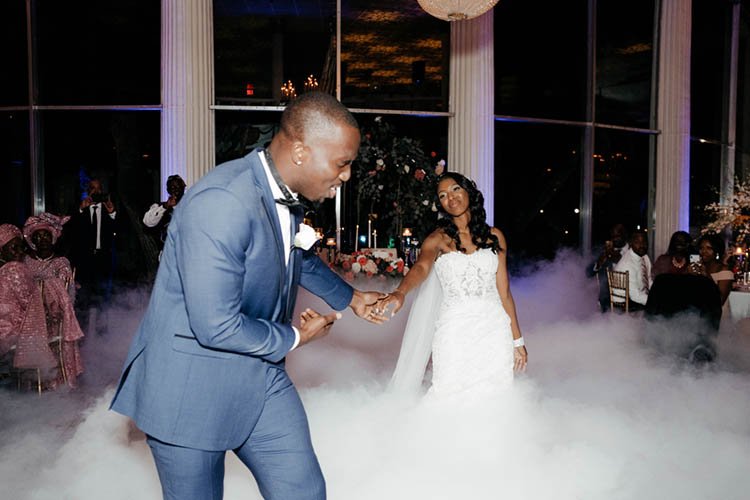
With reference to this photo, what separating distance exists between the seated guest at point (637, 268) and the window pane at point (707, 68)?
4.68 m

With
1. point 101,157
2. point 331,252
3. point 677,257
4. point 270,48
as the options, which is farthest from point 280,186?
point 101,157

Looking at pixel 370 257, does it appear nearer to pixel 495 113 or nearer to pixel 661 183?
pixel 495 113

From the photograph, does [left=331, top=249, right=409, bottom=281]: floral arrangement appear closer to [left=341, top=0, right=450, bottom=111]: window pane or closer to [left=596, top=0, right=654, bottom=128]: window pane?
[left=341, top=0, right=450, bottom=111]: window pane

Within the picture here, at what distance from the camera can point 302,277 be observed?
6.57 feet

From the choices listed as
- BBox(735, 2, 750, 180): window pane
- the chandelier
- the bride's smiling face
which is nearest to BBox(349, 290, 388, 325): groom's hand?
the bride's smiling face

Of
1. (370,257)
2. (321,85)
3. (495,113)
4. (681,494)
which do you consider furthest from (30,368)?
(495,113)

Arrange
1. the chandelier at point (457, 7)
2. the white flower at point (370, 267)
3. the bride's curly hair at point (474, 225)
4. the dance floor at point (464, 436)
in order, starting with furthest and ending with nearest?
the chandelier at point (457, 7)
the white flower at point (370, 267)
the bride's curly hair at point (474, 225)
the dance floor at point (464, 436)

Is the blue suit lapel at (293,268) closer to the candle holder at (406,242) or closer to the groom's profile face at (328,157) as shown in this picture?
the groom's profile face at (328,157)

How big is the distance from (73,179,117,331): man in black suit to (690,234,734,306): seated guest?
6007mm

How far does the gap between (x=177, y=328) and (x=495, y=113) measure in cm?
812

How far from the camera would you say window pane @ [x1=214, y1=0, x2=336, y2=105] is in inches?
326

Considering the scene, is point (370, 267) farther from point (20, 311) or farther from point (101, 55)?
point (101, 55)

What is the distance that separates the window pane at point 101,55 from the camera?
27.2ft

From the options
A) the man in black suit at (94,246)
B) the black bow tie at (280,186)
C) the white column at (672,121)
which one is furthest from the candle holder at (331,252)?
the white column at (672,121)
